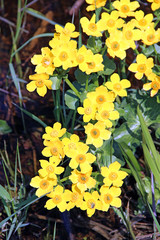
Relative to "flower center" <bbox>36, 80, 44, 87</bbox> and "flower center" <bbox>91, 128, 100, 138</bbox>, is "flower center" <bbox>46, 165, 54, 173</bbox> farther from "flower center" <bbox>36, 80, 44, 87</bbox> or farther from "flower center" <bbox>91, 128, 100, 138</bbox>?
"flower center" <bbox>36, 80, 44, 87</bbox>

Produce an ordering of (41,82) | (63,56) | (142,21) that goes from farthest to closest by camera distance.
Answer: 1. (142,21)
2. (41,82)
3. (63,56)

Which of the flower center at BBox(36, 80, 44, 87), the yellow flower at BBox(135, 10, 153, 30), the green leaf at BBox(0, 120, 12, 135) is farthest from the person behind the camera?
the green leaf at BBox(0, 120, 12, 135)

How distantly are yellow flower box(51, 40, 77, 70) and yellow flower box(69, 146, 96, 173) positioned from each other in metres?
0.31

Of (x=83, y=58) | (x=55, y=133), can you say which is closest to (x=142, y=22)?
(x=83, y=58)

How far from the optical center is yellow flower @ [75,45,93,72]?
107cm

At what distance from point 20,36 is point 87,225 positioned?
4.70ft

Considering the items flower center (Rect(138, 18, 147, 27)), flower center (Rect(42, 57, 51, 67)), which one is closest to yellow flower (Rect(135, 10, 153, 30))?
flower center (Rect(138, 18, 147, 27))

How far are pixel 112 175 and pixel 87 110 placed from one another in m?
0.25

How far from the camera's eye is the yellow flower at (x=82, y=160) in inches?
41.4

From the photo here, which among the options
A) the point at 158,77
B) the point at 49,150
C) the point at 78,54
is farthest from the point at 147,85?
the point at 49,150

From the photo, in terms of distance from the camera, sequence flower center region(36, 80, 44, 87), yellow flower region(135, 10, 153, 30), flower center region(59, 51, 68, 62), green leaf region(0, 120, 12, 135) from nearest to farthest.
Answer: flower center region(59, 51, 68, 62) < flower center region(36, 80, 44, 87) < yellow flower region(135, 10, 153, 30) < green leaf region(0, 120, 12, 135)

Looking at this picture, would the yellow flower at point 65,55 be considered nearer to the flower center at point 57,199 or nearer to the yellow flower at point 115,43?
the yellow flower at point 115,43

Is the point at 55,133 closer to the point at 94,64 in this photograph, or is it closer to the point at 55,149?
the point at 55,149

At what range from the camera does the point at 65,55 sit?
1.04 metres
